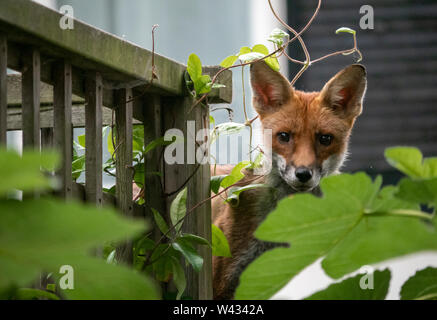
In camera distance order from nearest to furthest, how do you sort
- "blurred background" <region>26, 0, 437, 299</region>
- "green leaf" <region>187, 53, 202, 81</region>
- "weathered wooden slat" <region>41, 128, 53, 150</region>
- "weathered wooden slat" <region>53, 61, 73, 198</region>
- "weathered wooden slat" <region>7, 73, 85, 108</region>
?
"weathered wooden slat" <region>53, 61, 73, 198</region> → "green leaf" <region>187, 53, 202, 81</region> → "weathered wooden slat" <region>7, 73, 85, 108</region> → "weathered wooden slat" <region>41, 128, 53, 150</region> → "blurred background" <region>26, 0, 437, 299</region>

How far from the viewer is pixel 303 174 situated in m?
2.25

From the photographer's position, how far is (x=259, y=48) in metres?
1.86

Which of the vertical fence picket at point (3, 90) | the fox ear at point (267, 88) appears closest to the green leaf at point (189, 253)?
the vertical fence picket at point (3, 90)

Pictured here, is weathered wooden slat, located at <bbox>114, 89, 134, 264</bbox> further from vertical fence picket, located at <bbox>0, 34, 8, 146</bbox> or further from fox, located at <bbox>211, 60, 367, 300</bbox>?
fox, located at <bbox>211, 60, 367, 300</bbox>

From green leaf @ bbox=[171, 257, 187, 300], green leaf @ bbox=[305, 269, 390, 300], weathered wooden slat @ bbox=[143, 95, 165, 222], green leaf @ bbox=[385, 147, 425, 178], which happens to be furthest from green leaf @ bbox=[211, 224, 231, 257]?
green leaf @ bbox=[385, 147, 425, 178]

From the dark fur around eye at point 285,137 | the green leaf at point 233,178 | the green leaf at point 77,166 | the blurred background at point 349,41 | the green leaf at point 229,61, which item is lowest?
the green leaf at point 233,178

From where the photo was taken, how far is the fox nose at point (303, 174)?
2.24m

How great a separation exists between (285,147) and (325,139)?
0.19m

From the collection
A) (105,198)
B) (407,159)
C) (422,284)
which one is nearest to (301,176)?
(105,198)

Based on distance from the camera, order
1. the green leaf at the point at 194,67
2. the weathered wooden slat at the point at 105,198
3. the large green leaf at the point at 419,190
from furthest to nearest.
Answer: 1. the green leaf at the point at 194,67
2. the weathered wooden slat at the point at 105,198
3. the large green leaf at the point at 419,190

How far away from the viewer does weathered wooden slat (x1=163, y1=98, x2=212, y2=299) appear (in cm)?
161

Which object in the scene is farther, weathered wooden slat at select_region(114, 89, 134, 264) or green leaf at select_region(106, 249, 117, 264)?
weathered wooden slat at select_region(114, 89, 134, 264)

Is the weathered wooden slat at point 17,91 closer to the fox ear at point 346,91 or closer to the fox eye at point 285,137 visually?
the fox eye at point 285,137
